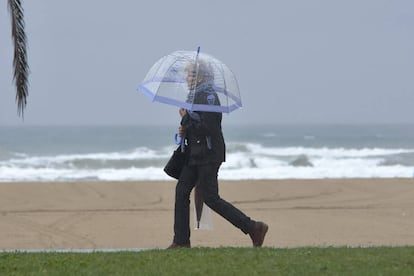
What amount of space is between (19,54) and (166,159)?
30.8m

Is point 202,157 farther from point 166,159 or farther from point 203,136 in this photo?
point 166,159

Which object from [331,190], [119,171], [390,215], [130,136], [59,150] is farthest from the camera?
[130,136]

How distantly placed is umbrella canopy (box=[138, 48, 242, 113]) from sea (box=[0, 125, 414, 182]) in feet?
66.8

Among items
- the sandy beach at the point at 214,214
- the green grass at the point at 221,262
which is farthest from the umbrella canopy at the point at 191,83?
the sandy beach at the point at 214,214

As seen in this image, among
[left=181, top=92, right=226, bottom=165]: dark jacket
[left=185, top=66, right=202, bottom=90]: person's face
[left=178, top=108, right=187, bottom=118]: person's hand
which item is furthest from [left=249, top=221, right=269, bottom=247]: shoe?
[left=185, top=66, right=202, bottom=90]: person's face

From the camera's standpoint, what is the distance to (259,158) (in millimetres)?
42281

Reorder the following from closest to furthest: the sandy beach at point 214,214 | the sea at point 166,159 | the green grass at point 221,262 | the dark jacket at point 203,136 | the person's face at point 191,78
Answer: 1. the green grass at point 221,262
2. the dark jacket at point 203,136
3. the person's face at point 191,78
4. the sandy beach at point 214,214
5. the sea at point 166,159

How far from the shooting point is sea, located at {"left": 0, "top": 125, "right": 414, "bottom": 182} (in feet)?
105

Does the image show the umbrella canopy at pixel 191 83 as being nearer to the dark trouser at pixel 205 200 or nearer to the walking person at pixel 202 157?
the walking person at pixel 202 157

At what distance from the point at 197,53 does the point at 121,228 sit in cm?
490

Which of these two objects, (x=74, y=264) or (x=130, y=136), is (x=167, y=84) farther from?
(x=130, y=136)

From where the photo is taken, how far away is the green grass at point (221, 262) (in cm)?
694

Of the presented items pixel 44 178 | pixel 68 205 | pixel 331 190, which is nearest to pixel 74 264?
pixel 68 205

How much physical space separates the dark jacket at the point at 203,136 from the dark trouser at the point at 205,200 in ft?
0.28
